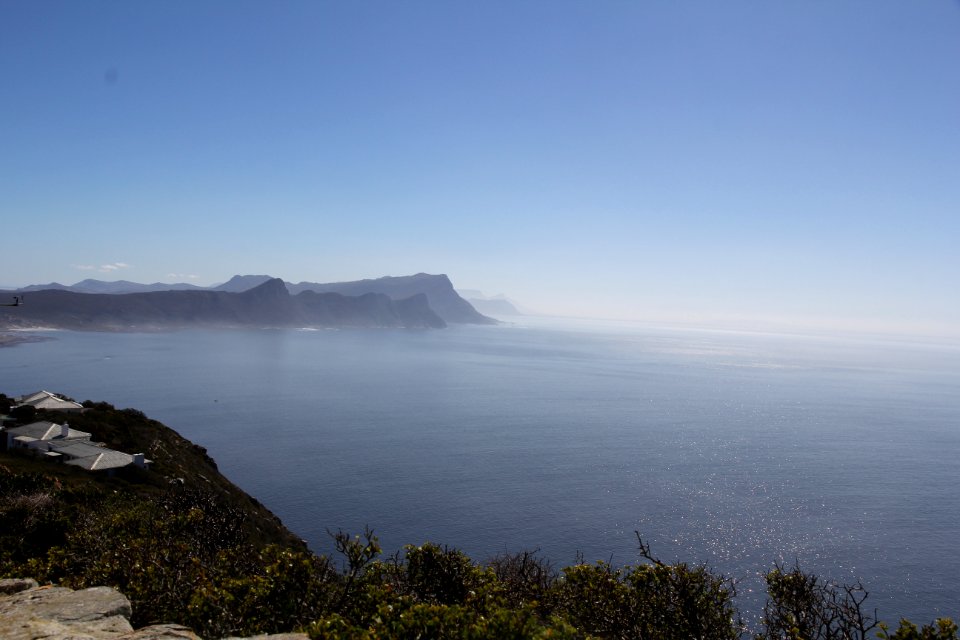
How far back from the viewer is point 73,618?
1012cm

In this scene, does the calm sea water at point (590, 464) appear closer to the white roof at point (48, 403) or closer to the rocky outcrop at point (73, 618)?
the white roof at point (48, 403)

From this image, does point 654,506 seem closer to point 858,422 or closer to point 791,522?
point 791,522

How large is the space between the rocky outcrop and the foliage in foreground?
1.52 meters

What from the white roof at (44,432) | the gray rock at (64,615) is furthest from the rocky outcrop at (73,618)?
the white roof at (44,432)

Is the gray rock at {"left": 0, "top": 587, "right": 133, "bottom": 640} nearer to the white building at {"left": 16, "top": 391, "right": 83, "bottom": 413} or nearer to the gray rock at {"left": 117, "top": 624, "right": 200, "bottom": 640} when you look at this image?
the gray rock at {"left": 117, "top": 624, "right": 200, "bottom": 640}

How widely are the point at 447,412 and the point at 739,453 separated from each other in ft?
179

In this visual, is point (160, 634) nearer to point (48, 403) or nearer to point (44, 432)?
point (44, 432)

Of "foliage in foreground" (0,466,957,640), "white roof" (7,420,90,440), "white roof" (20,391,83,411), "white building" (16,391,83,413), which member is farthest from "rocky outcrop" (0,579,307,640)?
"white roof" (20,391,83,411)

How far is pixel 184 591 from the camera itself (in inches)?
528

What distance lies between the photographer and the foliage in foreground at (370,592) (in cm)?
1100

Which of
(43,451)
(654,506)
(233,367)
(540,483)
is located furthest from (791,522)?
(233,367)

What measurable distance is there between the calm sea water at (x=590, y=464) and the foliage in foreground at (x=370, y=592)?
30291mm

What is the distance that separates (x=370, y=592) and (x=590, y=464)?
219 ft

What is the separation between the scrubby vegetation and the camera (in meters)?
11.2
